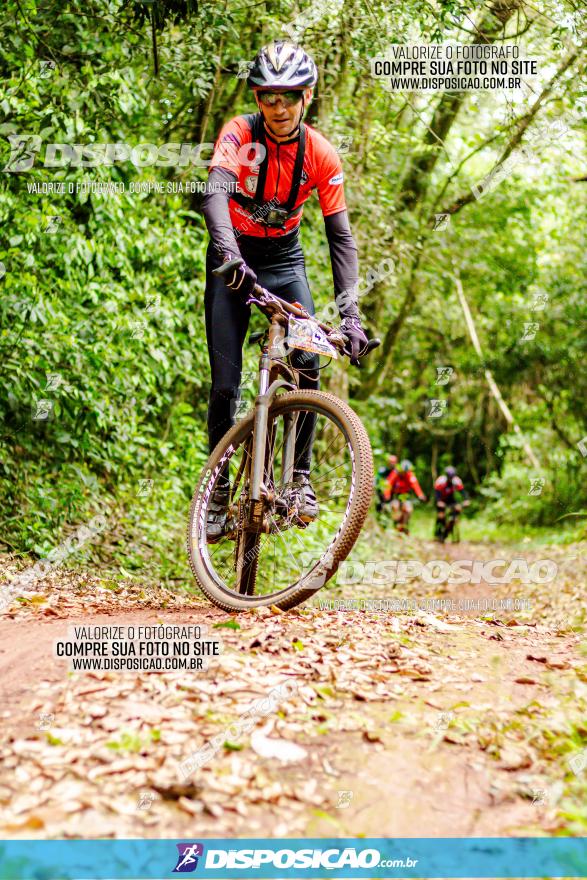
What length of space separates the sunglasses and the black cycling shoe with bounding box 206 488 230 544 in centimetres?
198

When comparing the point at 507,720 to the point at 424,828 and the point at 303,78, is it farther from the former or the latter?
the point at 303,78

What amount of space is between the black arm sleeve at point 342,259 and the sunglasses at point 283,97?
65 centimetres

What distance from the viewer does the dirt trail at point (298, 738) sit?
2.28 metres

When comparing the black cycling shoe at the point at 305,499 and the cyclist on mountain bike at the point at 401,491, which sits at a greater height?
the black cycling shoe at the point at 305,499

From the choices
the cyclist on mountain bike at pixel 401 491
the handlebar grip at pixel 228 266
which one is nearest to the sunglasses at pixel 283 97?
the handlebar grip at pixel 228 266

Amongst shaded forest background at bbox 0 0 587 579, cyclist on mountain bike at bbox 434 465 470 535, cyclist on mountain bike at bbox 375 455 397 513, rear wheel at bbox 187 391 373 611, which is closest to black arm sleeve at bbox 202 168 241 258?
rear wheel at bbox 187 391 373 611

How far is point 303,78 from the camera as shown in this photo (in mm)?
4047

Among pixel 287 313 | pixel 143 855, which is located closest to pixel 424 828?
pixel 143 855

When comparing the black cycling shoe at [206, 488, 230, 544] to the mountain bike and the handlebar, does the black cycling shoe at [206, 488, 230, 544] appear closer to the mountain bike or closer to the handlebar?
the mountain bike

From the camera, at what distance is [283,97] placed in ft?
13.3

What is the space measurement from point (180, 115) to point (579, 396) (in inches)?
659

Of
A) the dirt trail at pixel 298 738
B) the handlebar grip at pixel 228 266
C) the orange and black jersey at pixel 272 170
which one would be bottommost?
the dirt trail at pixel 298 738

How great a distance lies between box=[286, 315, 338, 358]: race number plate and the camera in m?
4.11

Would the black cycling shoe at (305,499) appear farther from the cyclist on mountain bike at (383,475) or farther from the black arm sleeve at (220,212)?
the cyclist on mountain bike at (383,475)
